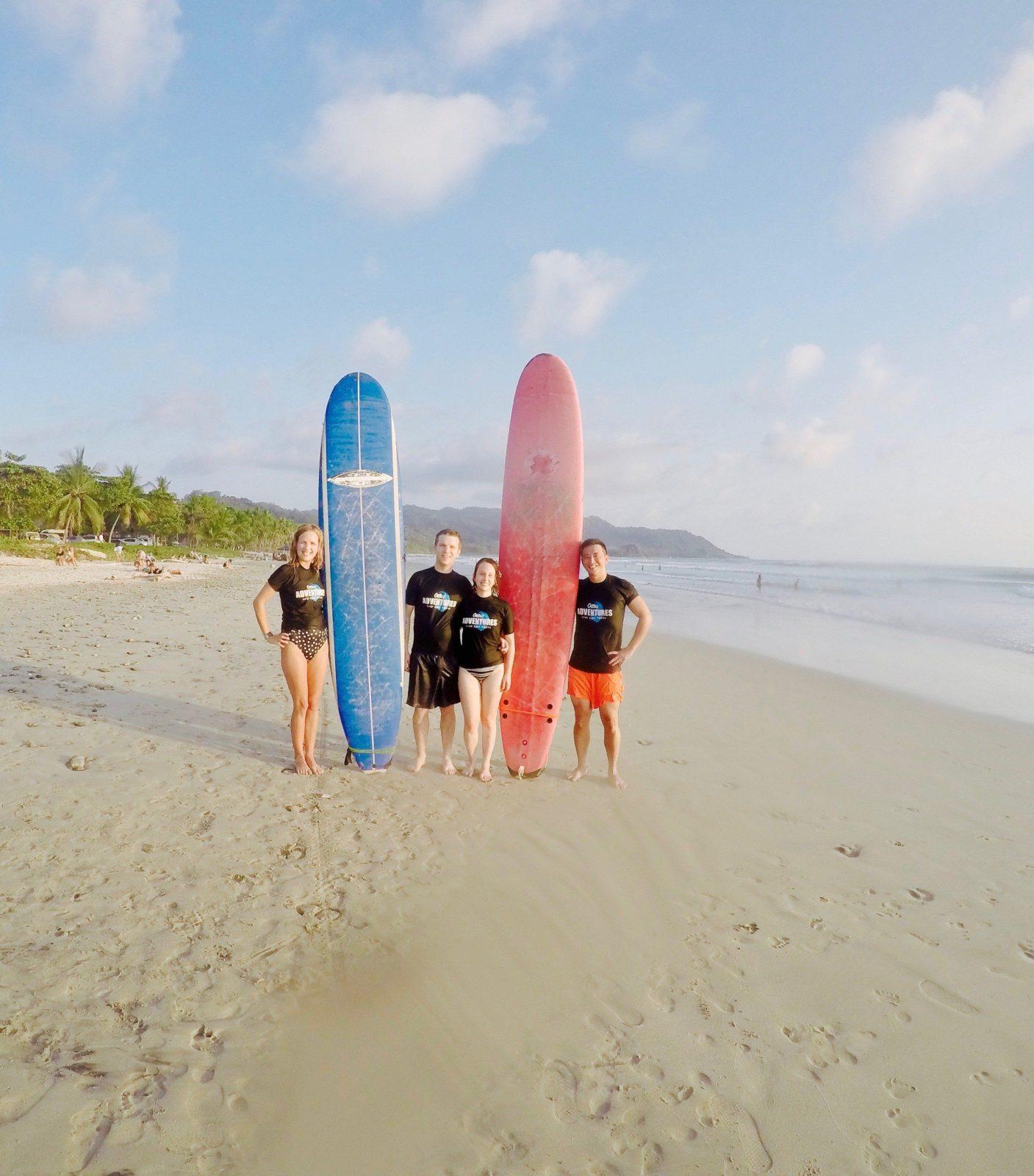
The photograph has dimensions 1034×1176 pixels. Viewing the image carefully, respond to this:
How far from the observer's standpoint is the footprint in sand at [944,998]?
95.8 inches

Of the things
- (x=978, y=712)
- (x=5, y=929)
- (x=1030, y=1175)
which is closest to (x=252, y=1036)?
(x=5, y=929)

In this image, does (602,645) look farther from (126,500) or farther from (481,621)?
(126,500)

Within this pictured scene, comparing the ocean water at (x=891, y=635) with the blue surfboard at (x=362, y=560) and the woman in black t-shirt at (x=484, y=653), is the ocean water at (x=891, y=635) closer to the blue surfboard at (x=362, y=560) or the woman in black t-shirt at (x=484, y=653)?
the woman in black t-shirt at (x=484, y=653)

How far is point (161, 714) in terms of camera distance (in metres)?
5.59

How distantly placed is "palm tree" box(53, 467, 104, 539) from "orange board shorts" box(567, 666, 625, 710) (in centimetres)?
4929

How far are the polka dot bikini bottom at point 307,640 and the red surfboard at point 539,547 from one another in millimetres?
1378

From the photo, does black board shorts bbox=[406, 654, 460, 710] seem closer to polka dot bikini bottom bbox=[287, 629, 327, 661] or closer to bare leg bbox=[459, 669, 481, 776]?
bare leg bbox=[459, 669, 481, 776]

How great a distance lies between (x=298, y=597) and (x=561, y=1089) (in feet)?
10.5

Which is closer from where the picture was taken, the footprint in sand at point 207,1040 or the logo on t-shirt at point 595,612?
the footprint in sand at point 207,1040

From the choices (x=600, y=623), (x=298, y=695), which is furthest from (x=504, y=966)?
(x=298, y=695)

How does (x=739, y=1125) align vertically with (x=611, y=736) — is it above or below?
below

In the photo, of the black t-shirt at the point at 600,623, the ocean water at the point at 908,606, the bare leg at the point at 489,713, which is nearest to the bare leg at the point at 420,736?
the bare leg at the point at 489,713

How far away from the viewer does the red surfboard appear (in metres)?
4.90

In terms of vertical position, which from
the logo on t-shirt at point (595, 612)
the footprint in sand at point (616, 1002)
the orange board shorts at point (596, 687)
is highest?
the logo on t-shirt at point (595, 612)
